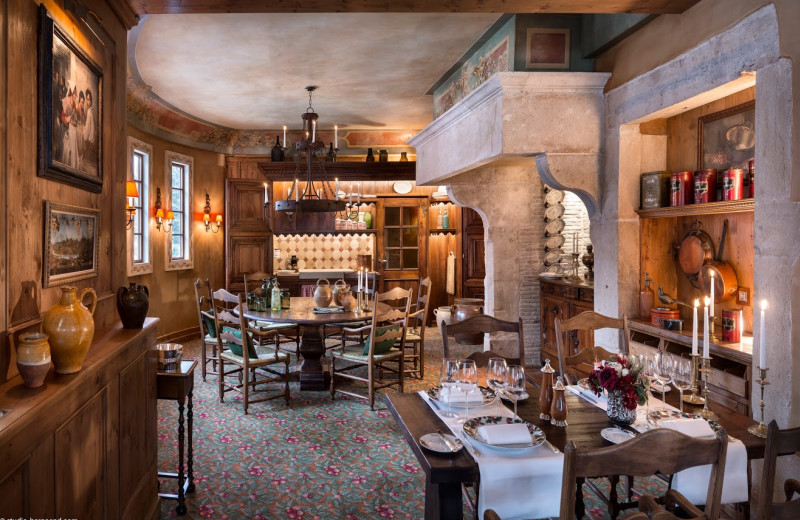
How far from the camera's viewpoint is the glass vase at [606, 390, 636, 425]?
2.21 meters

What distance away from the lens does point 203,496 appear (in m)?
3.23

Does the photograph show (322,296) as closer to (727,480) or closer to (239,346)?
(239,346)

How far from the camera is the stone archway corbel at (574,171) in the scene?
4293mm

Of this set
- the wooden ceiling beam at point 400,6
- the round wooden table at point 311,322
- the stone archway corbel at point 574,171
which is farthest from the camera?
the round wooden table at point 311,322

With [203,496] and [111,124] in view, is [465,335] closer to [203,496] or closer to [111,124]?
[203,496]

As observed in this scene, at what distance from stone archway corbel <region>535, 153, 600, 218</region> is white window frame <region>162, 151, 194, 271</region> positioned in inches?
221

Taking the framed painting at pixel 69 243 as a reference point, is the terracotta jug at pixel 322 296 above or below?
below

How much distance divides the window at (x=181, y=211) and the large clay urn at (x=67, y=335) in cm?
632

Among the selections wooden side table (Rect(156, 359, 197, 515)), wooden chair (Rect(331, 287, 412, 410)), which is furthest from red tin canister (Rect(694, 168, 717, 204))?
wooden side table (Rect(156, 359, 197, 515))

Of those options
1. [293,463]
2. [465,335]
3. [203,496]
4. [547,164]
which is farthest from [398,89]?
[203,496]

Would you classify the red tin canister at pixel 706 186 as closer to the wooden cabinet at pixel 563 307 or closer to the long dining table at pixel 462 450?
the long dining table at pixel 462 450

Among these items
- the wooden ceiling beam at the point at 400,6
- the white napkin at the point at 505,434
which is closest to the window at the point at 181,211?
the wooden ceiling beam at the point at 400,6

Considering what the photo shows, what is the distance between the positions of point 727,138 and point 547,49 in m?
1.59

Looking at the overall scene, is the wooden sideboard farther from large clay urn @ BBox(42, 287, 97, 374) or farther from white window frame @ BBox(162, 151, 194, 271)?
white window frame @ BBox(162, 151, 194, 271)
